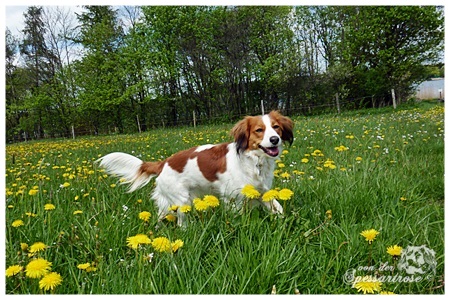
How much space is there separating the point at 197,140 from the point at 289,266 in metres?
6.17

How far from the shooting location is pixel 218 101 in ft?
54.7

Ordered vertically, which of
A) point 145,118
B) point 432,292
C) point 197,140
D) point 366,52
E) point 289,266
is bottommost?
point 432,292

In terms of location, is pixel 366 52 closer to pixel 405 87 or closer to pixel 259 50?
pixel 405 87

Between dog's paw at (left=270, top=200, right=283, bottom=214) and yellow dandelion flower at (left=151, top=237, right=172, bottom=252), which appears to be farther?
dog's paw at (left=270, top=200, right=283, bottom=214)

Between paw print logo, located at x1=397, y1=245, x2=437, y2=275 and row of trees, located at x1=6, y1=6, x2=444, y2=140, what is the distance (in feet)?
41.8

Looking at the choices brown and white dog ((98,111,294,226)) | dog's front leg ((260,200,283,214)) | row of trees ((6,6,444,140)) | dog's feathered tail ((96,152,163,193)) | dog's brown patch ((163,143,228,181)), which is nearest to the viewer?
dog's front leg ((260,200,283,214))

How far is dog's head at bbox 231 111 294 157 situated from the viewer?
2.82 metres

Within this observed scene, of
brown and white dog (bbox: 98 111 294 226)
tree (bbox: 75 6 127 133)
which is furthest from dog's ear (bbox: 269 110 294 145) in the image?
tree (bbox: 75 6 127 133)

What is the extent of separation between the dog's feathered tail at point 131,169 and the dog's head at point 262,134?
3.26 ft

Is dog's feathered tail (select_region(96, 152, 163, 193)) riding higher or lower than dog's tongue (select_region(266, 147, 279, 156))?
lower

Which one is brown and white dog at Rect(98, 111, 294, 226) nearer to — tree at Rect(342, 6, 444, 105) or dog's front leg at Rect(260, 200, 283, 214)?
dog's front leg at Rect(260, 200, 283, 214)

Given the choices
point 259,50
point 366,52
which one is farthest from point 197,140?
point 366,52

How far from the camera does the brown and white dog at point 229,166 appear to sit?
289cm

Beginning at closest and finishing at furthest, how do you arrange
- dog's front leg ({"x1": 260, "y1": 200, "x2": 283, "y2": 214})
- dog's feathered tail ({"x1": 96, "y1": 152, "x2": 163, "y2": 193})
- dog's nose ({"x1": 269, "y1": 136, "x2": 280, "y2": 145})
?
1. dog's front leg ({"x1": 260, "y1": 200, "x2": 283, "y2": 214})
2. dog's nose ({"x1": 269, "y1": 136, "x2": 280, "y2": 145})
3. dog's feathered tail ({"x1": 96, "y1": 152, "x2": 163, "y2": 193})
